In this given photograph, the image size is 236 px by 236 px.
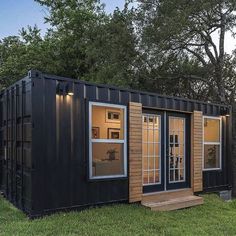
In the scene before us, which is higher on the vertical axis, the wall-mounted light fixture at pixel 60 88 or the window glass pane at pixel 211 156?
the wall-mounted light fixture at pixel 60 88

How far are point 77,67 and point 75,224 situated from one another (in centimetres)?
1292

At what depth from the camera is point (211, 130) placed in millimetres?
9906

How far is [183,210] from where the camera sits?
300 inches

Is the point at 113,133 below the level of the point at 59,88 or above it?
below

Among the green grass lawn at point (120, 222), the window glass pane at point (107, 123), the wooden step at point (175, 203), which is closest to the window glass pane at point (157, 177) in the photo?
the wooden step at point (175, 203)

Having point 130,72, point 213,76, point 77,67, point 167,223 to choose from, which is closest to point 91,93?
point 167,223

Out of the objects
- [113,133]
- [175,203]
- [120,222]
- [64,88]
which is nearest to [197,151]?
[175,203]

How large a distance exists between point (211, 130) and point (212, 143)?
0.35m

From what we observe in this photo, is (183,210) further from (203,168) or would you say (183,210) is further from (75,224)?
(75,224)

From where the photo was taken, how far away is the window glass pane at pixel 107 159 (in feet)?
23.3

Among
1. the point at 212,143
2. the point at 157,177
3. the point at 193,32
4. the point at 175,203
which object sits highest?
the point at 193,32

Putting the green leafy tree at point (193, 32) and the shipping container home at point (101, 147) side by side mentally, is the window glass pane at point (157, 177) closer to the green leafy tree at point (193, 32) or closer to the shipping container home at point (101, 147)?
the shipping container home at point (101, 147)

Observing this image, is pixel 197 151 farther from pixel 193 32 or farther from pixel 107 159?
pixel 193 32

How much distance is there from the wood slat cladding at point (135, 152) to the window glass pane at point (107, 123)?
0.75 feet
